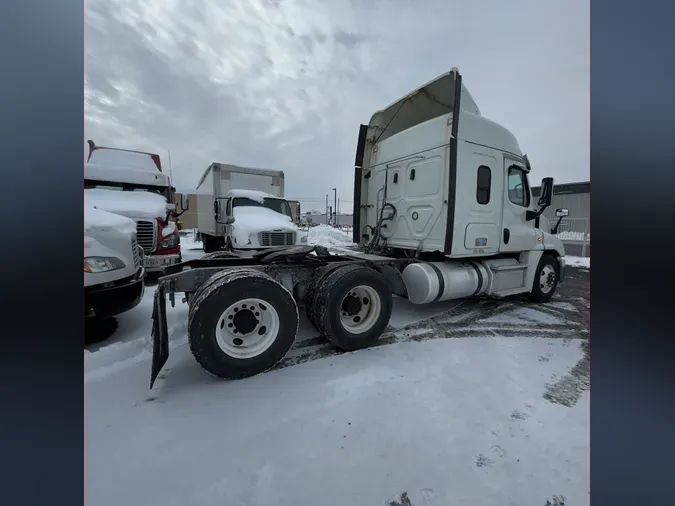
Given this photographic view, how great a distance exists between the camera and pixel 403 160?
5.52 meters

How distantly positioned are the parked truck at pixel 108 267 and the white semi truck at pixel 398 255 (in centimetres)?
54

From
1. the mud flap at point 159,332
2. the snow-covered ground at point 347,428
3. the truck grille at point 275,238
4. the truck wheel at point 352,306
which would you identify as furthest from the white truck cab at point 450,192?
the mud flap at point 159,332

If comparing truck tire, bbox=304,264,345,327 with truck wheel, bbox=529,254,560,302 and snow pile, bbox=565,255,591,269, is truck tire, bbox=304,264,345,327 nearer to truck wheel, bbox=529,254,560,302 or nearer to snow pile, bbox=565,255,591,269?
truck wheel, bbox=529,254,560,302

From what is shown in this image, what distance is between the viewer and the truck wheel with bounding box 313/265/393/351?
150 inches

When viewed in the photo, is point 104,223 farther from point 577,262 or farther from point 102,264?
point 577,262

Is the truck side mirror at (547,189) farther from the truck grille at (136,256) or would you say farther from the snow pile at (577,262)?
the snow pile at (577,262)

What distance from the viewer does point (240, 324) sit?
3.33m

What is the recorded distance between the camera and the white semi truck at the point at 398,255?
10.8 ft

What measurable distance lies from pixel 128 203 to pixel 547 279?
10464 millimetres

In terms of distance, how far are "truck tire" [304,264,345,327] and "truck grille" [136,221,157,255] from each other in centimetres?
528

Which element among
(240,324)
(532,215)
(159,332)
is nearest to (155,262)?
(159,332)
